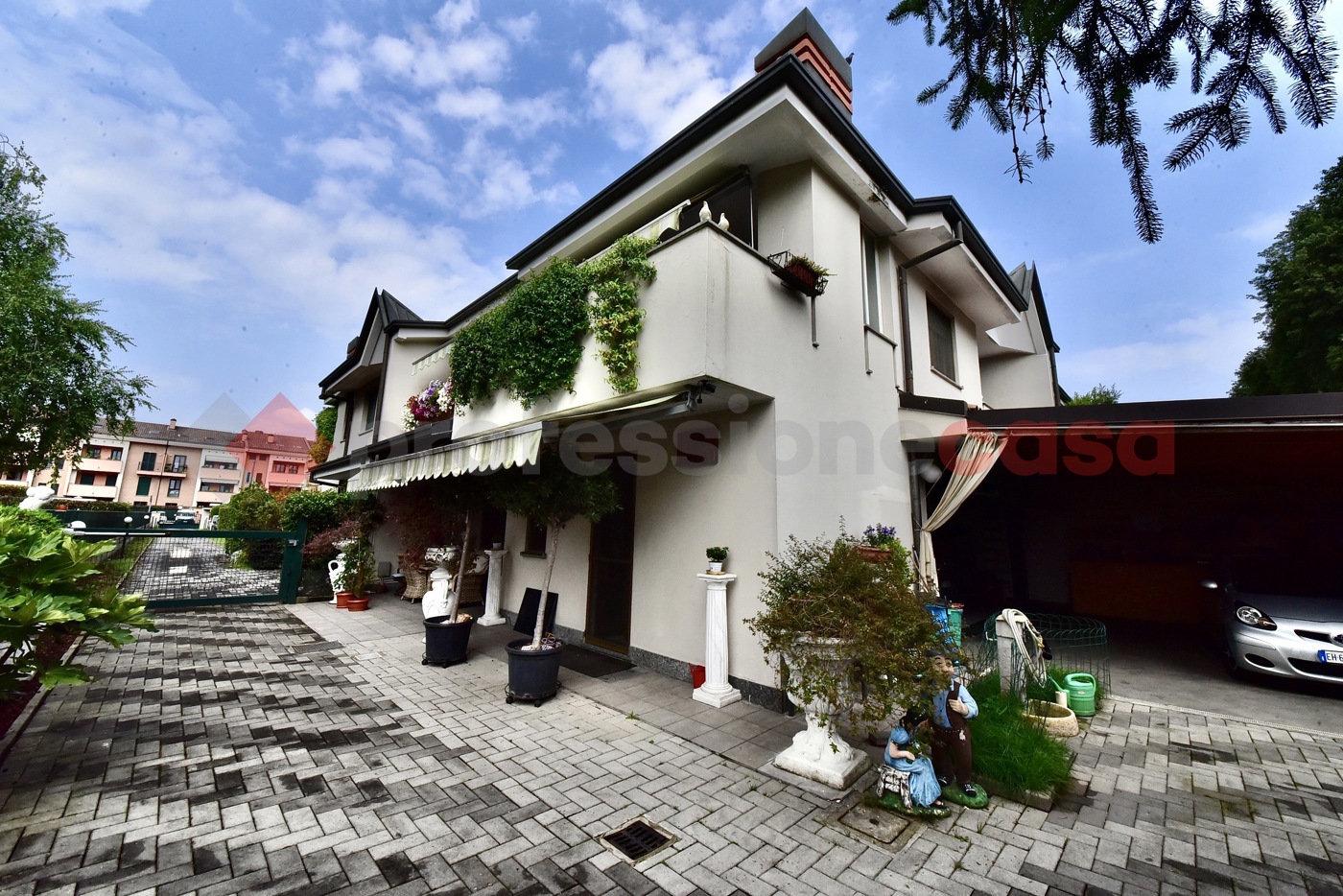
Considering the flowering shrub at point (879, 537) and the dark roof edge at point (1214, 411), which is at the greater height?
the dark roof edge at point (1214, 411)

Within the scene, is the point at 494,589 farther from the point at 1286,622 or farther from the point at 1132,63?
the point at 1286,622

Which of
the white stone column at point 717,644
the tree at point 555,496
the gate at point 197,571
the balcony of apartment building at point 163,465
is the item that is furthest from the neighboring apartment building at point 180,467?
the white stone column at point 717,644

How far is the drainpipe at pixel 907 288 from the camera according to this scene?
8641 millimetres

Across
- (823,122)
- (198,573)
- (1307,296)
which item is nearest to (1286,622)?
(823,122)

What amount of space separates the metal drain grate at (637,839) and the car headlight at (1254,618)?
829 centimetres

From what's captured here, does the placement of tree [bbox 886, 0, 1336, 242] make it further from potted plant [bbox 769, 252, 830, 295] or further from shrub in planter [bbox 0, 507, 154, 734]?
shrub in planter [bbox 0, 507, 154, 734]

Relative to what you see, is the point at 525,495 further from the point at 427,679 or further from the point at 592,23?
the point at 592,23

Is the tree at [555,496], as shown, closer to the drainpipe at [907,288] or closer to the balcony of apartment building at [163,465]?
the drainpipe at [907,288]

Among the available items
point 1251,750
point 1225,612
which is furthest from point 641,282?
point 1225,612

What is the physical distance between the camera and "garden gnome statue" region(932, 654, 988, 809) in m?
3.72

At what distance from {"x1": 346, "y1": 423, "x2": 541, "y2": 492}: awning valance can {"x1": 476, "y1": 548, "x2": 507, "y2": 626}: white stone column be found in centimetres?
249

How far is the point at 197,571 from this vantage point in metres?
11.6

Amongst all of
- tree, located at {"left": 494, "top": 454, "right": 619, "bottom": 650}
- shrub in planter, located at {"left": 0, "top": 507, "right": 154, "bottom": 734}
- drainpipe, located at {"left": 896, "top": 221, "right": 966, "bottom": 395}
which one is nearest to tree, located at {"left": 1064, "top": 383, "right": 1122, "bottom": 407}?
drainpipe, located at {"left": 896, "top": 221, "right": 966, "bottom": 395}

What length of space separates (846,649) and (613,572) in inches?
197
